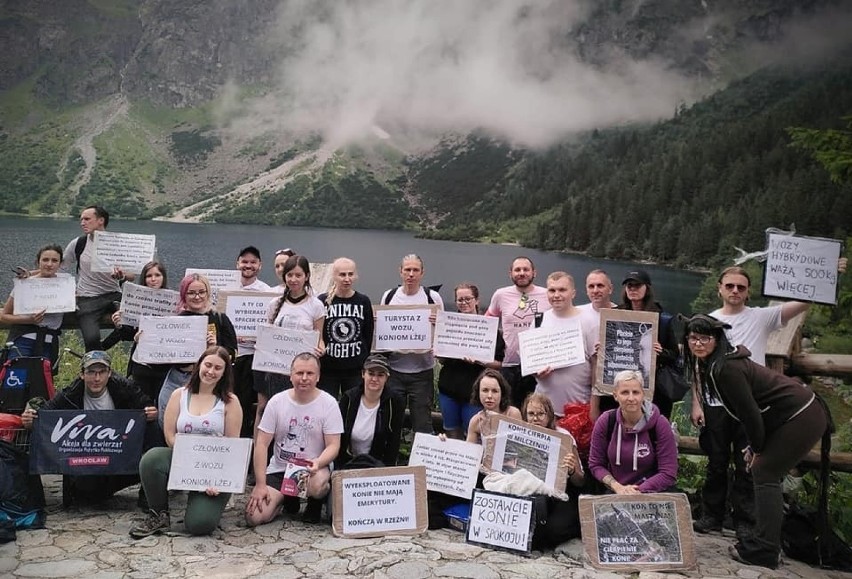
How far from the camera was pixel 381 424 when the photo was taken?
19.4 feet

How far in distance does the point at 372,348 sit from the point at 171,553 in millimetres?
2651

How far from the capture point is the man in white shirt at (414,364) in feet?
21.9

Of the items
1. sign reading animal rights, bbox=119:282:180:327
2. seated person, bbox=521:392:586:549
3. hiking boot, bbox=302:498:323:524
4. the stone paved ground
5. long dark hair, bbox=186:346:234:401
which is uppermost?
sign reading animal rights, bbox=119:282:180:327

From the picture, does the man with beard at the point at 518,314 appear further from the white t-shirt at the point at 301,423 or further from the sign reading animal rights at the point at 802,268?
the sign reading animal rights at the point at 802,268

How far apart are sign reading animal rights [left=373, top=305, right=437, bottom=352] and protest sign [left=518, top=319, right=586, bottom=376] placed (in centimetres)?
110

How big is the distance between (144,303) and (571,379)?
435 centimetres

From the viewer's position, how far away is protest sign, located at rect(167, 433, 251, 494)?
17.4 ft

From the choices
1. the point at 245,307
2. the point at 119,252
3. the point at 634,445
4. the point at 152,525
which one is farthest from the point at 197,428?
the point at 634,445

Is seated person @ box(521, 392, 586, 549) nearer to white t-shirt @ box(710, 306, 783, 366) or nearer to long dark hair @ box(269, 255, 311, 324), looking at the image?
white t-shirt @ box(710, 306, 783, 366)

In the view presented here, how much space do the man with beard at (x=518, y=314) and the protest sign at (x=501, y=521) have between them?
1522mm

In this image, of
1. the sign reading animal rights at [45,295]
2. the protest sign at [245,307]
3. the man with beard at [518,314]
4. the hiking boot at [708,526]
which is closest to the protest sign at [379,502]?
the man with beard at [518,314]

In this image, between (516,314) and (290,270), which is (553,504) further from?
(290,270)

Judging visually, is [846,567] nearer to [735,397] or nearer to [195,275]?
[735,397]

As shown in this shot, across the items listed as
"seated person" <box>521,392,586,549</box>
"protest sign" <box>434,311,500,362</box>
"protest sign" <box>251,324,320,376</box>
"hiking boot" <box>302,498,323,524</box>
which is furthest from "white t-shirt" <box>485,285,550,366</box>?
"hiking boot" <box>302,498,323,524</box>
